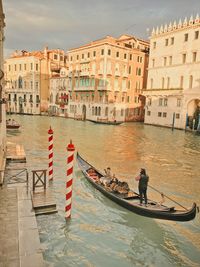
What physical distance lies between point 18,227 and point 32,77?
46.1 m

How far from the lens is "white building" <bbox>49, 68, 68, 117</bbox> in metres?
45.1

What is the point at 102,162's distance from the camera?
44.3ft

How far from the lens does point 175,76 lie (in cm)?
3297

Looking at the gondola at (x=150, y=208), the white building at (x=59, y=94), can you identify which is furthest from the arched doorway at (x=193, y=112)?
the gondola at (x=150, y=208)

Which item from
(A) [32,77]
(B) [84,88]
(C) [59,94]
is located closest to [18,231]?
(B) [84,88]

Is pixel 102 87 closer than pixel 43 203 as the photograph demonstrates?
No

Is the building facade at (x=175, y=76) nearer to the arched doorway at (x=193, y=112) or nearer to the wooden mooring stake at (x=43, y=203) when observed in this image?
the arched doorway at (x=193, y=112)

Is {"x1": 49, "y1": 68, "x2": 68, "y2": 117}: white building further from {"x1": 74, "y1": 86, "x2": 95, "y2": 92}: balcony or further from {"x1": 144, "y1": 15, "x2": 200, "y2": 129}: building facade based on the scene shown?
{"x1": 144, "y1": 15, "x2": 200, "y2": 129}: building facade

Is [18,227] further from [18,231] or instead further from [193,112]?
[193,112]

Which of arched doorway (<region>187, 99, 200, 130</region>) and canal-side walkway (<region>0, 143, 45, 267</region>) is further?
arched doorway (<region>187, 99, 200, 130</region>)

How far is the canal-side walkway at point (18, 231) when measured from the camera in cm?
429

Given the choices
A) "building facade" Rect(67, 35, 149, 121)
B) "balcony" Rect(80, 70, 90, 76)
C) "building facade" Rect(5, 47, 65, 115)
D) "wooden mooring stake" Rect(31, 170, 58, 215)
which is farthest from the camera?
"building facade" Rect(5, 47, 65, 115)

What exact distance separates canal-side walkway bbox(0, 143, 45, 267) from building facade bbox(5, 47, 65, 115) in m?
42.5

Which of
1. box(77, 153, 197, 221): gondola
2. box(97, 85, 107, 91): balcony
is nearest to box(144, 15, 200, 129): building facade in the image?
box(97, 85, 107, 91): balcony
